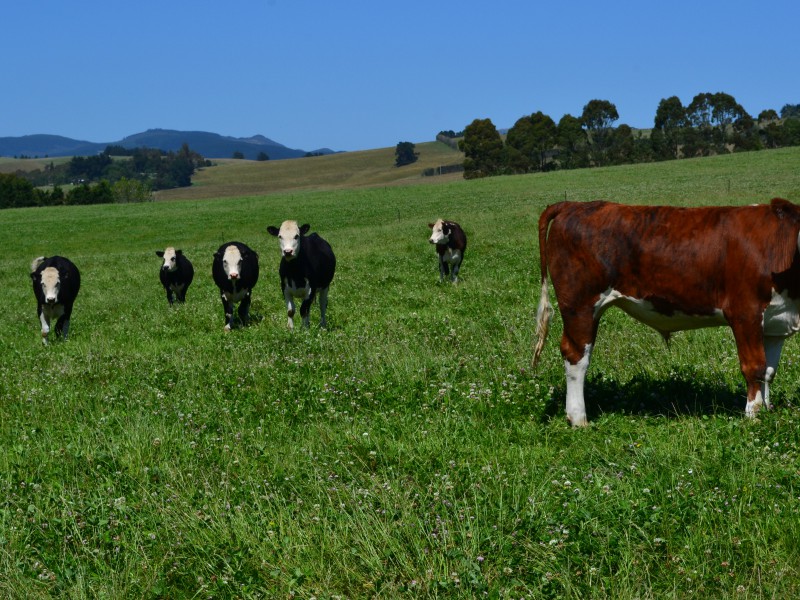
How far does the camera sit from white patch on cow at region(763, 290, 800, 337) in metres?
6.83

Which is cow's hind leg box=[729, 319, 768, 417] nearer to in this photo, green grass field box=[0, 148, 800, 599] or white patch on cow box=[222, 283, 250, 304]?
green grass field box=[0, 148, 800, 599]

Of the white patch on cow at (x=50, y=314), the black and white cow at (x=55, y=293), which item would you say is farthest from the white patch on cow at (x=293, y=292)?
the white patch on cow at (x=50, y=314)

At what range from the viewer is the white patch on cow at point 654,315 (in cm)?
717

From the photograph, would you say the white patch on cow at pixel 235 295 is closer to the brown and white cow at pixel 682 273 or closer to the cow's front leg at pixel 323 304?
the cow's front leg at pixel 323 304

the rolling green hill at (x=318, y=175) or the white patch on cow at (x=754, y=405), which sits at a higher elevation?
the rolling green hill at (x=318, y=175)

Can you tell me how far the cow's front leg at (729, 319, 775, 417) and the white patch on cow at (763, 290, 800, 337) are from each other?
0.14m

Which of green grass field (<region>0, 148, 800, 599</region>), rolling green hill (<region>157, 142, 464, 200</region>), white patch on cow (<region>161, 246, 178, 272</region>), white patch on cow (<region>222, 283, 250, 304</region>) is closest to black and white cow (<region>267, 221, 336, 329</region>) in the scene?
white patch on cow (<region>222, 283, 250, 304</region>)

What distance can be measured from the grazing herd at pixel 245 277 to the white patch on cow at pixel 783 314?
9.71m

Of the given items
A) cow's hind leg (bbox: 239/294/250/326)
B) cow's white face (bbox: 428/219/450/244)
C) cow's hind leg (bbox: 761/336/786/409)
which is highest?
cow's white face (bbox: 428/219/450/244)

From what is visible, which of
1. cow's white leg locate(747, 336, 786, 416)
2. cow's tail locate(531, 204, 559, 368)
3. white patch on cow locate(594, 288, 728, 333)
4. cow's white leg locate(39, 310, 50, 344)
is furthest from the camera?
cow's white leg locate(39, 310, 50, 344)

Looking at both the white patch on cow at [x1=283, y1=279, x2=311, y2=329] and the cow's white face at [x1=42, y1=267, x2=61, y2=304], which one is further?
the cow's white face at [x1=42, y1=267, x2=61, y2=304]

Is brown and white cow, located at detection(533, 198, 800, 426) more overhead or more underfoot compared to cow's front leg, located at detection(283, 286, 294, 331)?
more overhead

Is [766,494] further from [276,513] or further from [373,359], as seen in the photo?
[373,359]

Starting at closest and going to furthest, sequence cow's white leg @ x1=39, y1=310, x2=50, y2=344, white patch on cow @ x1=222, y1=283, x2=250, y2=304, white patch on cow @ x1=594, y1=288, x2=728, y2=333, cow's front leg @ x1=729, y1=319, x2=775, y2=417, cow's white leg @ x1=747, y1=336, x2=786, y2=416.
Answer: cow's front leg @ x1=729, y1=319, x2=775, y2=417, cow's white leg @ x1=747, y1=336, x2=786, y2=416, white patch on cow @ x1=594, y1=288, x2=728, y2=333, cow's white leg @ x1=39, y1=310, x2=50, y2=344, white patch on cow @ x1=222, y1=283, x2=250, y2=304
